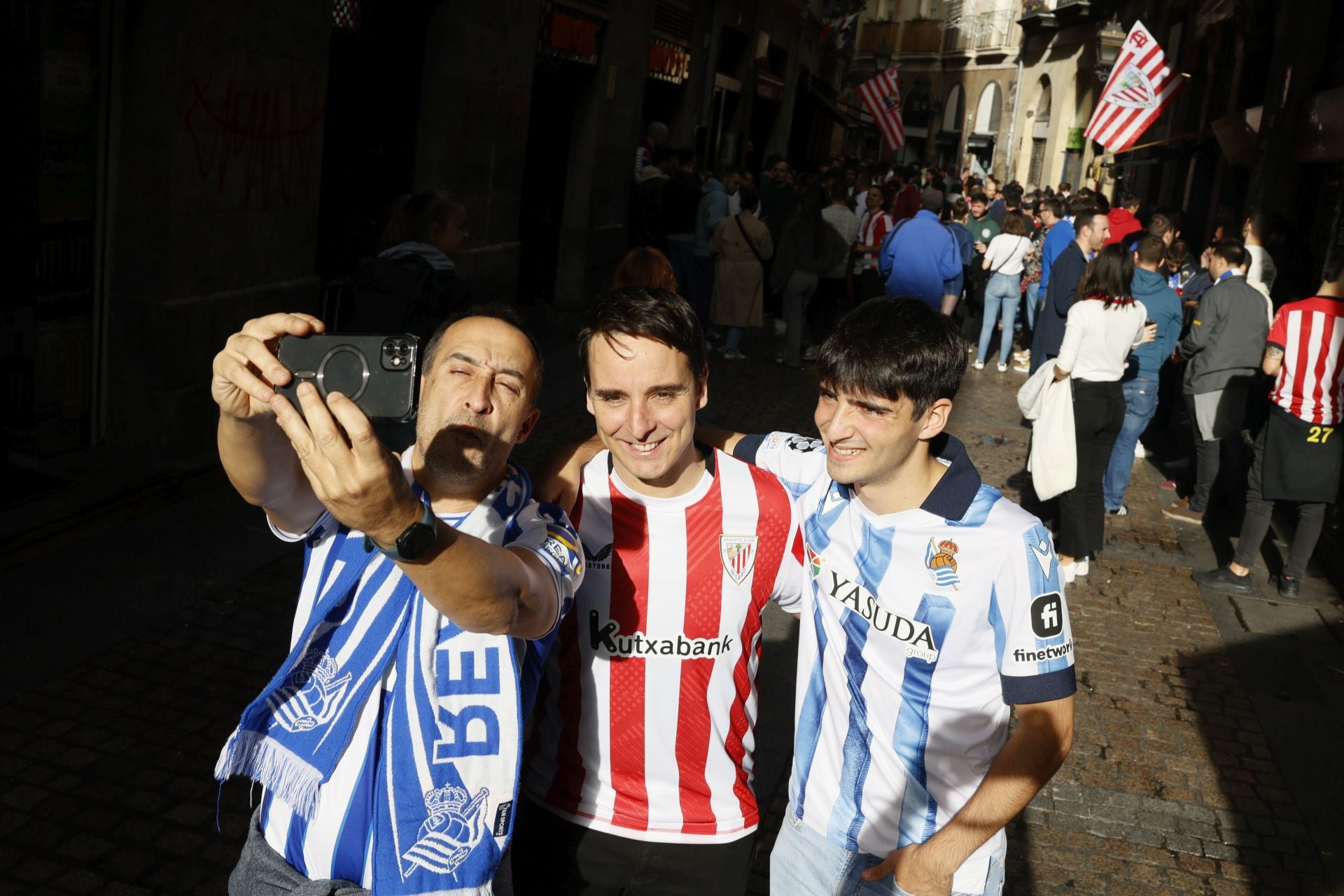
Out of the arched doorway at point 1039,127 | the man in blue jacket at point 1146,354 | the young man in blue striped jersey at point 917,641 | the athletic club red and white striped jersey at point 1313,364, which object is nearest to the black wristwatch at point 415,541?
the young man in blue striped jersey at point 917,641

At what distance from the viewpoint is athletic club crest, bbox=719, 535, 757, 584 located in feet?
9.01

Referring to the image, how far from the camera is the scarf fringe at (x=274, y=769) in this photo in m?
2.14

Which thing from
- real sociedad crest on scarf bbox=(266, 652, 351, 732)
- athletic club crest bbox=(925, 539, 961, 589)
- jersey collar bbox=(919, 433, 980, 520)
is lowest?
real sociedad crest on scarf bbox=(266, 652, 351, 732)

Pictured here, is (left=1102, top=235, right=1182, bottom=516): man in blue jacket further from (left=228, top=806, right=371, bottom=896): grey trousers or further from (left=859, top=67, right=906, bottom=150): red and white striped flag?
(left=859, top=67, right=906, bottom=150): red and white striped flag

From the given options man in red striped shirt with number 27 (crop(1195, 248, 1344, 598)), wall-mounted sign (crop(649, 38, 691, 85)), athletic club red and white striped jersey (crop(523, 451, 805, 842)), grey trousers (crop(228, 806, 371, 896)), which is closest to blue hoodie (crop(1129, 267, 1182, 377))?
man in red striped shirt with number 27 (crop(1195, 248, 1344, 598))

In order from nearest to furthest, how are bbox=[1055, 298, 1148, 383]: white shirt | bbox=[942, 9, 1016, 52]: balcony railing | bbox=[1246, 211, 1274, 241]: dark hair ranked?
1. bbox=[1055, 298, 1148, 383]: white shirt
2. bbox=[1246, 211, 1274, 241]: dark hair
3. bbox=[942, 9, 1016, 52]: balcony railing

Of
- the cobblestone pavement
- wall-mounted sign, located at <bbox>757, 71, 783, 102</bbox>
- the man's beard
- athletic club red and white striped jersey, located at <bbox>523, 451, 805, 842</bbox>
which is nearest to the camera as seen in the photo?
the man's beard

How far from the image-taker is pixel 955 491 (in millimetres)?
2588

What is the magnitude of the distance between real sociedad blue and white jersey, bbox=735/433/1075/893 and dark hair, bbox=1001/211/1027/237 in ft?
36.7

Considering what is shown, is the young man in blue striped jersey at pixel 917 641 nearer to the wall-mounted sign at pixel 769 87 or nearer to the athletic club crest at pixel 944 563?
the athletic club crest at pixel 944 563

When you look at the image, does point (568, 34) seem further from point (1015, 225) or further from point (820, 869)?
point (820, 869)

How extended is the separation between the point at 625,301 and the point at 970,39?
50.9 meters

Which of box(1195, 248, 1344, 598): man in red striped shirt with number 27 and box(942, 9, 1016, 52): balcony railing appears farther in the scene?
box(942, 9, 1016, 52): balcony railing

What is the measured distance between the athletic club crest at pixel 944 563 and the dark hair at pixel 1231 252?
720cm
